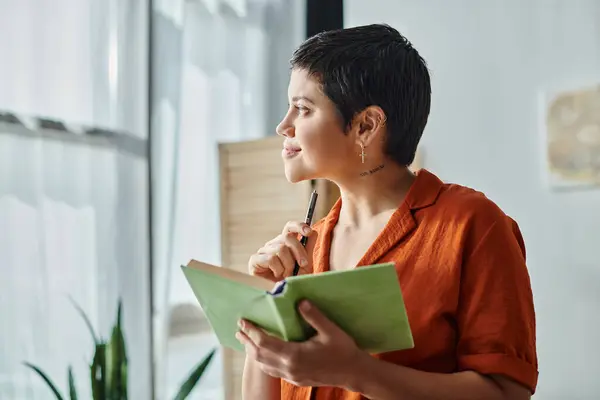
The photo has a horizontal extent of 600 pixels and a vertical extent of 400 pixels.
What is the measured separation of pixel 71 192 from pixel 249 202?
729 mm

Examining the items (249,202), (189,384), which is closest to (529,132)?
(249,202)

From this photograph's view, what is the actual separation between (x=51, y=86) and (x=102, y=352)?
1.09 meters

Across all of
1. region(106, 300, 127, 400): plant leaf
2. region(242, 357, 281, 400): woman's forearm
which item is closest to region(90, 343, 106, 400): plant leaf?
region(106, 300, 127, 400): plant leaf

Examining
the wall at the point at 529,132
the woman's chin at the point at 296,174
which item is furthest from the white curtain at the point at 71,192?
the woman's chin at the point at 296,174

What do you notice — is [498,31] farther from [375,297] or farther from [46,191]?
[375,297]

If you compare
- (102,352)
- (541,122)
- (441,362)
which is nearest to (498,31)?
(541,122)

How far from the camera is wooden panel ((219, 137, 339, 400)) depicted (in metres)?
3.01

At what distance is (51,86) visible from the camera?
2.91m

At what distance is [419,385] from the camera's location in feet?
3.33

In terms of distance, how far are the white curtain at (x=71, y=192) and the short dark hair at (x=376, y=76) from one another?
1.91m

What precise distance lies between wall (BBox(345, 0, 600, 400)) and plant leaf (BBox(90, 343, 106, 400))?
1603mm

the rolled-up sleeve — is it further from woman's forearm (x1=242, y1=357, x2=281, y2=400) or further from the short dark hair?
woman's forearm (x1=242, y1=357, x2=281, y2=400)

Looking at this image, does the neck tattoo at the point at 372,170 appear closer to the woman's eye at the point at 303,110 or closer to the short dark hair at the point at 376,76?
the short dark hair at the point at 376,76

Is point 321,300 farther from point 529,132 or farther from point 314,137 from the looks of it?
point 529,132
